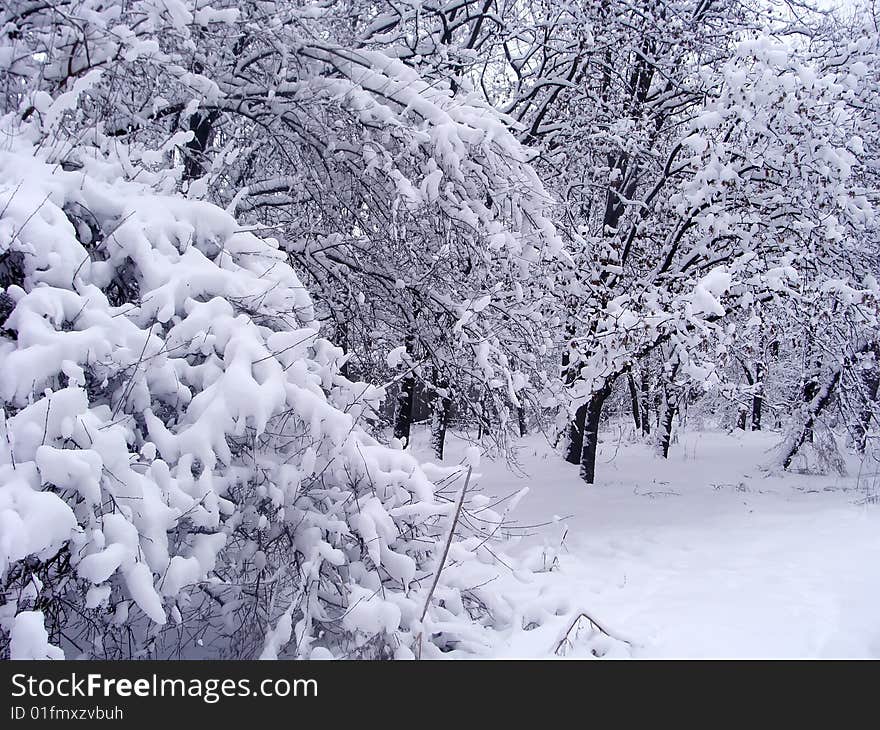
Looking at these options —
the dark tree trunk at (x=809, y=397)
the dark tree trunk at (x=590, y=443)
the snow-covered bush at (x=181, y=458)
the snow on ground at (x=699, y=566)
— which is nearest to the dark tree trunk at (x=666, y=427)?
the snow on ground at (x=699, y=566)

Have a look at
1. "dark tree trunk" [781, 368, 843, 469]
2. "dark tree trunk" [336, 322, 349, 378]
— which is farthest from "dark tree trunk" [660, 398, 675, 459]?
"dark tree trunk" [336, 322, 349, 378]

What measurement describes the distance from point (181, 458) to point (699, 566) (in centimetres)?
452

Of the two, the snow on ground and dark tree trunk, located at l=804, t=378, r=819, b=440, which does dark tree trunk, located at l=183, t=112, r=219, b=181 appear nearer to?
the snow on ground

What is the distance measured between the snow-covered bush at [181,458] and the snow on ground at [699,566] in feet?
3.06

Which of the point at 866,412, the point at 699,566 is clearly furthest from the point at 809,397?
the point at 699,566

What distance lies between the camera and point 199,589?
10.2 ft

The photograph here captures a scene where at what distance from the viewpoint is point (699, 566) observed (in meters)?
5.52

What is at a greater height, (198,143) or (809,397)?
(198,143)

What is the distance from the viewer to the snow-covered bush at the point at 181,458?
7.47ft

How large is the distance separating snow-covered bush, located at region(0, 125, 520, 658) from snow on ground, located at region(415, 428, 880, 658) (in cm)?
93

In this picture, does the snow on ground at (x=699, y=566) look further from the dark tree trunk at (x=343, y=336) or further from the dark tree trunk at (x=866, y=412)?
the dark tree trunk at (x=343, y=336)

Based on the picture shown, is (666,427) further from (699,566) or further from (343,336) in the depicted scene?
(343,336)

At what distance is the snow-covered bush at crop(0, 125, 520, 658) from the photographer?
2275mm

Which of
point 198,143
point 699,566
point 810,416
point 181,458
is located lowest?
point 699,566
